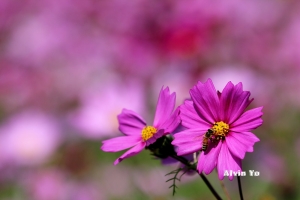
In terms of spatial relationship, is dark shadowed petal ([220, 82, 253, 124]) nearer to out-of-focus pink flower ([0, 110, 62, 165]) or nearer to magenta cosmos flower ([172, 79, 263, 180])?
magenta cosmos flower ([172, 79, 263, 180])

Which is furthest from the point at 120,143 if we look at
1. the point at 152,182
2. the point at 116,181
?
the point at 116,181

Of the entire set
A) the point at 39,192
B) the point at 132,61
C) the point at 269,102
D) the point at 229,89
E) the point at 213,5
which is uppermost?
the point at 213,5

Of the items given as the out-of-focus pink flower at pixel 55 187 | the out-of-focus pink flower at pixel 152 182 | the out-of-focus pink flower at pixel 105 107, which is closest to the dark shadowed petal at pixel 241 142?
the out-of-focus pink flower at pixel 152 182

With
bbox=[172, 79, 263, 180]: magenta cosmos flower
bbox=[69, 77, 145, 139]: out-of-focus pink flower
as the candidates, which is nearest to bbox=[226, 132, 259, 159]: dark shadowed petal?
bbox=[172, 79, 263, 180]: magenta cosmos flower

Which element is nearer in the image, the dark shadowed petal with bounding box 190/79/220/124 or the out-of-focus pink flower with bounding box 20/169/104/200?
the dark shadowed petal with bounding box 190/79/220/124

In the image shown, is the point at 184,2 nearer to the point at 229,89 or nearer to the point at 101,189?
the point at 101,189

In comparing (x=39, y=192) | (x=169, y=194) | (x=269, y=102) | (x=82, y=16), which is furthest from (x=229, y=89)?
(x=82, y=16)
